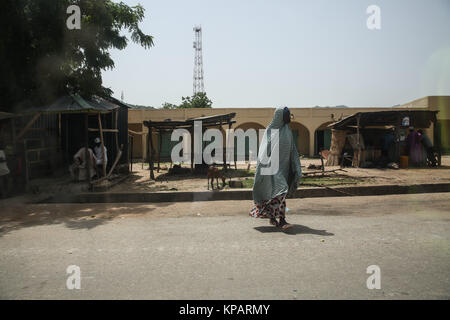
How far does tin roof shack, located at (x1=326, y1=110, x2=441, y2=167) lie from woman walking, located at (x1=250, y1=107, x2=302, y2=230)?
34.8 feet

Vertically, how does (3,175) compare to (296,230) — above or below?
above

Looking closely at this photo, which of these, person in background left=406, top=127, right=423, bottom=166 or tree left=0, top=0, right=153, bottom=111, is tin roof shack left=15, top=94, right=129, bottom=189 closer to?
tree left=0, top=0, right=153, bottom=111

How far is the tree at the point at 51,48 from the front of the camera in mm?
10117

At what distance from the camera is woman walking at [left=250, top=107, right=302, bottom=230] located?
209 inches

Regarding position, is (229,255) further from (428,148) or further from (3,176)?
(428,148)

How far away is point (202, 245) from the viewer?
177 inches

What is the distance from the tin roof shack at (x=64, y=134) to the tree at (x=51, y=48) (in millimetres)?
605

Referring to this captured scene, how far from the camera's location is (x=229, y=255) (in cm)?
403

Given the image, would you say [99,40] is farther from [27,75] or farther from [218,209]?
[218,209]

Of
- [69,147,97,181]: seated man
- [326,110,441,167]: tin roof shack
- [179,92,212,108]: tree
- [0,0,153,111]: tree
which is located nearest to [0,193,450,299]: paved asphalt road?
[69,147,97,181]: seated man

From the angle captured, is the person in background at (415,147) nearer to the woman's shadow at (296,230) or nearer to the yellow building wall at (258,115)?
the yellow building wall at (258,115)

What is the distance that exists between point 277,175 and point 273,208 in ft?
1.58

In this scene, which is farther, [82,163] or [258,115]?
[258,115]

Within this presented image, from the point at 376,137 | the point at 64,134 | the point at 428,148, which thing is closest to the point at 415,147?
the point at 428,148
